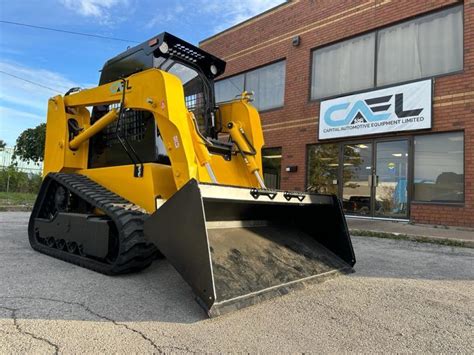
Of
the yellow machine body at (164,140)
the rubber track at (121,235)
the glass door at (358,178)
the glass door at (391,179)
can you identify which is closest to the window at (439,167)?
the glass door at (391,179)

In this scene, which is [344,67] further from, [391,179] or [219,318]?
[219,318]

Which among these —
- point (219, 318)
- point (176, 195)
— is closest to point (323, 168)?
point (176, 195)

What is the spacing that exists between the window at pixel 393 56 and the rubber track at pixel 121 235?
28.1 ft

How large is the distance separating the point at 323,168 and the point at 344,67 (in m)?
3.05

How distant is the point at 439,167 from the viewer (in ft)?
30.7

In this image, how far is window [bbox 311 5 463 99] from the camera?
9.51 meters

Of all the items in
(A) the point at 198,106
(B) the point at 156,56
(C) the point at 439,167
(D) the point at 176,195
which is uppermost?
(B) the point at 156,56

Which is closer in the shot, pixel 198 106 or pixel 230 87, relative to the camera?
pixel 198 106

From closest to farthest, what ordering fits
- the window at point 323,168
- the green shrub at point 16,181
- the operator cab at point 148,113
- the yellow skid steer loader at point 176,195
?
the yellow skid steer loader at point 176,195
the operator cab at point 148,113
the window at point 323,168
the green shrub at point 16,181

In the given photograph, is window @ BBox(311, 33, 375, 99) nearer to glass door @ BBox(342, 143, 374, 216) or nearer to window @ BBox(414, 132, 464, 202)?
glass door @ BBox(342, 143, 374, 216)

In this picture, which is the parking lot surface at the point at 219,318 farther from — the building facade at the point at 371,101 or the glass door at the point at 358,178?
the glass door at the point at 358,178

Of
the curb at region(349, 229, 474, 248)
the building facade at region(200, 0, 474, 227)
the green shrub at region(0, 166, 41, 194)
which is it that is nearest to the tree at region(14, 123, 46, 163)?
the green shrub at region(0, 166, 41, 194)

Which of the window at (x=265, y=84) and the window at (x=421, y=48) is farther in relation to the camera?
the window at (x=265, y=84)

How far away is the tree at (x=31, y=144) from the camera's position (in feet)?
87.7
